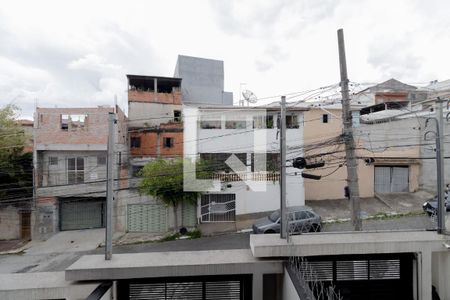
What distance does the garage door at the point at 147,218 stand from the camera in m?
15.8

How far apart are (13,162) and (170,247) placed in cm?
1021

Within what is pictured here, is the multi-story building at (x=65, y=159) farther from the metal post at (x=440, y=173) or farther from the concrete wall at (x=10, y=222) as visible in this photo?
the metal post at (x=440, y=173)

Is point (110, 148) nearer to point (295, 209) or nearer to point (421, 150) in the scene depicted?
point (295, 209)

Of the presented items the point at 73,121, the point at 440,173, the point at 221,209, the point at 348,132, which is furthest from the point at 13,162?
the point at 440,173

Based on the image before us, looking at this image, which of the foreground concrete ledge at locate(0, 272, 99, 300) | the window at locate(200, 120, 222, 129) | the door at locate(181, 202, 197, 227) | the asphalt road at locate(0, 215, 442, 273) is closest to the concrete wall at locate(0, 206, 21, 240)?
the asphalt road at locate(0, 215, 442, 273)

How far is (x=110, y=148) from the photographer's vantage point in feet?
17.9

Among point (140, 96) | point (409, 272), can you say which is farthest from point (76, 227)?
point (409, 272)

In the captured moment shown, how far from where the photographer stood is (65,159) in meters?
16.2

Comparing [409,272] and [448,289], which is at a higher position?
[409,272]

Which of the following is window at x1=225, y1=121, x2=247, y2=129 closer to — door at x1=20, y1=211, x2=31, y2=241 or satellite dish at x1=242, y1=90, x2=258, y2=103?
satellite dish at x1=242, y1=90, x2=258, y2=103

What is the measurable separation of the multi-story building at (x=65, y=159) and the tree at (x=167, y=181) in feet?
10.4

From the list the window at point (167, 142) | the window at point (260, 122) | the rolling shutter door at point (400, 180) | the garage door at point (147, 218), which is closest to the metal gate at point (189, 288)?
the garage door at point (147, 218)

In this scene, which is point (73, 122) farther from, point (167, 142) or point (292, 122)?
point (292, 122)

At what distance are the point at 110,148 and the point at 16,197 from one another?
14.2 meters
